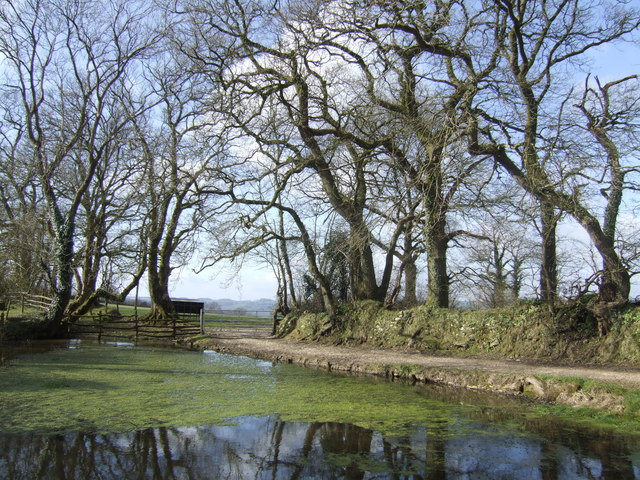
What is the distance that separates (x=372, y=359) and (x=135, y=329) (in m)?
12.2

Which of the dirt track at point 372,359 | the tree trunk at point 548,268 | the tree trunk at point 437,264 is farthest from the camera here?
the tree trunk at point 437,264

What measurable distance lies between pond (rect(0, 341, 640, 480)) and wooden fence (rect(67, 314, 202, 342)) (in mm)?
10880

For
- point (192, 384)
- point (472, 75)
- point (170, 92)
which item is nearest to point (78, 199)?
point (170, 92)

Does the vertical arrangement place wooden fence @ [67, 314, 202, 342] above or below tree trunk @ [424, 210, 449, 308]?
below

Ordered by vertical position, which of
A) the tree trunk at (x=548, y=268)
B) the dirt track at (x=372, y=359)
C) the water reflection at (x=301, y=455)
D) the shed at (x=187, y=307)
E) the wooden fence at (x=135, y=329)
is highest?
the tree trunk at (x=548, y=268)

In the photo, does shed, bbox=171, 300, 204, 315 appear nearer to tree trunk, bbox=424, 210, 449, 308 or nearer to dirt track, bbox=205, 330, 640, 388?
dirt track, bbox=205, 330, 640, 388

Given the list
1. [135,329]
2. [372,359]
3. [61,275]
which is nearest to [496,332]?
[372,359]

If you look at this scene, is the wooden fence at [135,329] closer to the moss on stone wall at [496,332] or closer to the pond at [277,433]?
the moss on stone wall at [496,332]

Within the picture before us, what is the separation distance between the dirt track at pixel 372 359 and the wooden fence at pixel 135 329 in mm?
2309

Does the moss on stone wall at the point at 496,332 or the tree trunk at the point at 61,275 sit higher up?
the tree trunk at the point at 61,275

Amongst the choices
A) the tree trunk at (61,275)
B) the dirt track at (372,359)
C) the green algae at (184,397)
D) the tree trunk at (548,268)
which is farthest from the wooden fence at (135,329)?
the tree trunk at (548,268)

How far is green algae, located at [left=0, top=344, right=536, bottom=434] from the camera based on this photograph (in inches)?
282

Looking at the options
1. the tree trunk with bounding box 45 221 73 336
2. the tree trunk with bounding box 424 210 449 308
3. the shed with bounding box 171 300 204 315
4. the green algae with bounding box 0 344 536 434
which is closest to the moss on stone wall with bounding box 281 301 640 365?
the tree trunk with bounding box 424 210 449 308

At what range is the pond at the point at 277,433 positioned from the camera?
5441 mm
